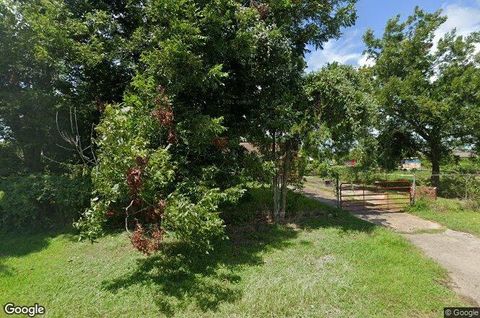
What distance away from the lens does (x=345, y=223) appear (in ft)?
31.1

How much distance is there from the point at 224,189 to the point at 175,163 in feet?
5.34

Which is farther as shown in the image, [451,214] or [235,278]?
[451,214]

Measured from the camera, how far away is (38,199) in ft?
27.8

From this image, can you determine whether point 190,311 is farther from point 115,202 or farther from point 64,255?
point 64,255

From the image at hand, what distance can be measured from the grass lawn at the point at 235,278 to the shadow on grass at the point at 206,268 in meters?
0.02

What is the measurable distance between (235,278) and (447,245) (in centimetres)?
548

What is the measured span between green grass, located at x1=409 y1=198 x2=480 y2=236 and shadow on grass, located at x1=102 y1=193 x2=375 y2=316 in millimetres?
2770

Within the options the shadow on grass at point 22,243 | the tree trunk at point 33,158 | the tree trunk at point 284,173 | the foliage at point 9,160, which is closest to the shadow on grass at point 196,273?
the tree trunk at point 284,173

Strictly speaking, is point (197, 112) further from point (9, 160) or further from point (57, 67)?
point (9, 160)

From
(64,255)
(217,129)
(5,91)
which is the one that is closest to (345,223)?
(217,129)

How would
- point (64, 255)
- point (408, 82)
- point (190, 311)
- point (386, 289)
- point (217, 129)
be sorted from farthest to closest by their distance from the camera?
point (408, 82), point (64, 255), point (217, 129), point (386, 289), point (190, 311)

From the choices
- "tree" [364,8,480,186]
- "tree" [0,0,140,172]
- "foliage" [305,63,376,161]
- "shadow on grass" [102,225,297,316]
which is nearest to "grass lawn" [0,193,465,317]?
"shadow on grass" [102,225,297,316]

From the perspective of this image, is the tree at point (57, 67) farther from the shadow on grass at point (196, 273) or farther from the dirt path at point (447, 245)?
the dirt path at point (447, 245)

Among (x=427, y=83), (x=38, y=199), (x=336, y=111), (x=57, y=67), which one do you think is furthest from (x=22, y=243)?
(x=427, y=83)
